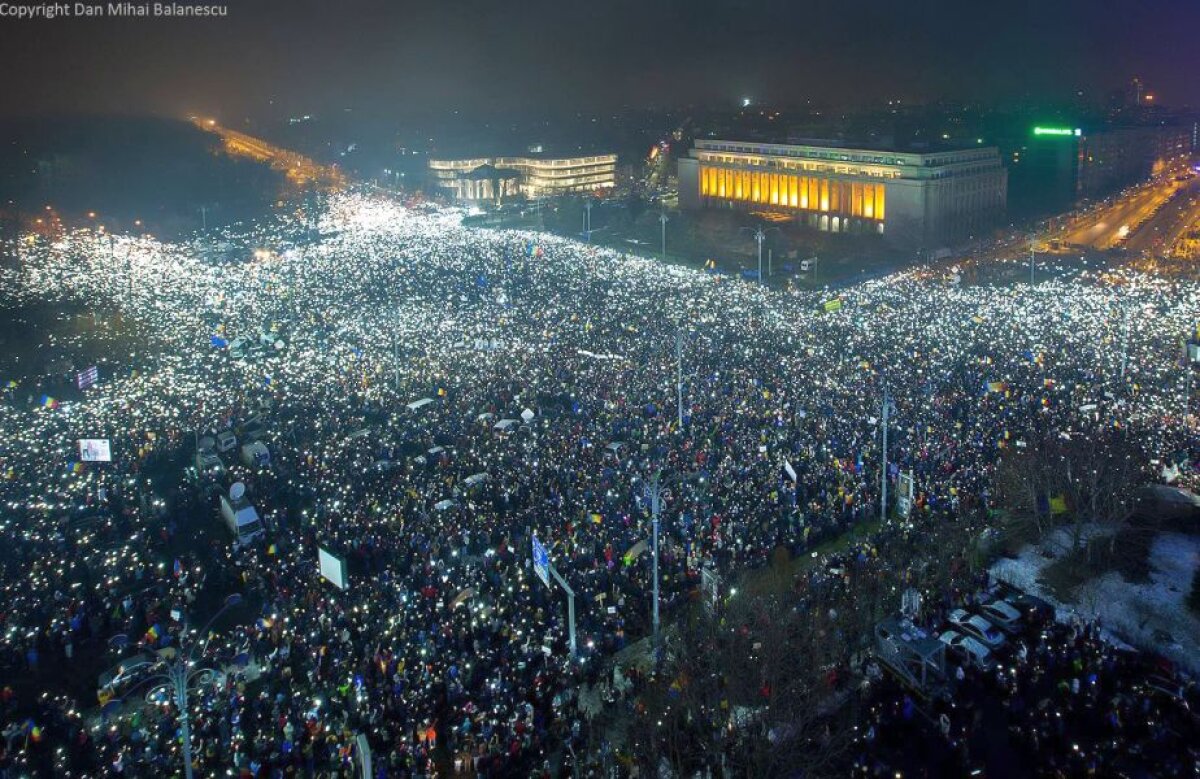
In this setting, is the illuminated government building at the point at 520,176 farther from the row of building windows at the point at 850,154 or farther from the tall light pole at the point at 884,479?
the tall light pole at the point at 884,479

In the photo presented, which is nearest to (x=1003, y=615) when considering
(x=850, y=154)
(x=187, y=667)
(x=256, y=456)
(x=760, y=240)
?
(x=187, y=667)

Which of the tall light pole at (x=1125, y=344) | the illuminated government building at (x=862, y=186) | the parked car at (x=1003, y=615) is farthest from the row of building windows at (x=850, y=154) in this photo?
the parked car at (x=1003, y=615)

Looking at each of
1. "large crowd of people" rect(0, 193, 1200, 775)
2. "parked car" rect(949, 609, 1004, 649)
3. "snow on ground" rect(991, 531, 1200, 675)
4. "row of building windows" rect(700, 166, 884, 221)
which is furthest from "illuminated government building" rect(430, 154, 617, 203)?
"parked car" rect(949, 609, 1004, 649)

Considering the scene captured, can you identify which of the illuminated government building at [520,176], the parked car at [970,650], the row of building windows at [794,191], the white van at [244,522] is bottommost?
the parked car at [970,650]

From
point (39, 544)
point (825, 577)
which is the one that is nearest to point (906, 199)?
point (825, 577)

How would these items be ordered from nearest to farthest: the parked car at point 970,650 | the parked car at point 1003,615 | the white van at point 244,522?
1. the parked car at point 970,650
2. the parked car at point 1003,615
3. the white van at point 244,522
